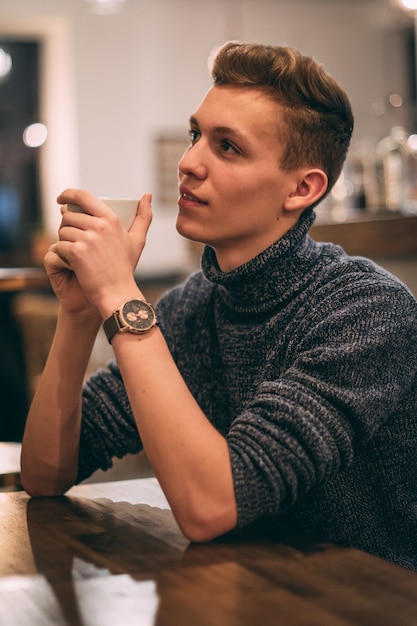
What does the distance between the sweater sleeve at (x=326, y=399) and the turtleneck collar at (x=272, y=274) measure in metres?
0.10

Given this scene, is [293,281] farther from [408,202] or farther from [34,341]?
[34,341]

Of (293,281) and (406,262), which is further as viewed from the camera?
(406,262)

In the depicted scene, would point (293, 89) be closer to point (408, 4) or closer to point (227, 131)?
point (227, 131)

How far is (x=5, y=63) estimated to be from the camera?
676 centimetres

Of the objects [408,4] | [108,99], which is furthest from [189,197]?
[108,99]

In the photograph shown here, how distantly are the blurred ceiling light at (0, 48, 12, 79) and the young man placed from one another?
564 centimetres

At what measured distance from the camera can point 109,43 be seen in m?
6.82

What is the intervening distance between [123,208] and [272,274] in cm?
26

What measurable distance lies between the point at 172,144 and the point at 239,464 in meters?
6.20

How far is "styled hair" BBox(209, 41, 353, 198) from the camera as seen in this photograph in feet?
4.43

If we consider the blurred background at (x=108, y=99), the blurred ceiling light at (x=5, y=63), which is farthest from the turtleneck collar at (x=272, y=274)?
the blurred ceiling light at (x=5, y=63)

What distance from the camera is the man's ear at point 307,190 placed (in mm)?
1397

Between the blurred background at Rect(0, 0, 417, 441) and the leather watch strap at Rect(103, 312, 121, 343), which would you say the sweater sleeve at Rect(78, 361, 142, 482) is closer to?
the leather watch strap at Rect(103, 312, 121, 343)

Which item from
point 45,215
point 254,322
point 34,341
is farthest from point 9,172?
point 254,322
